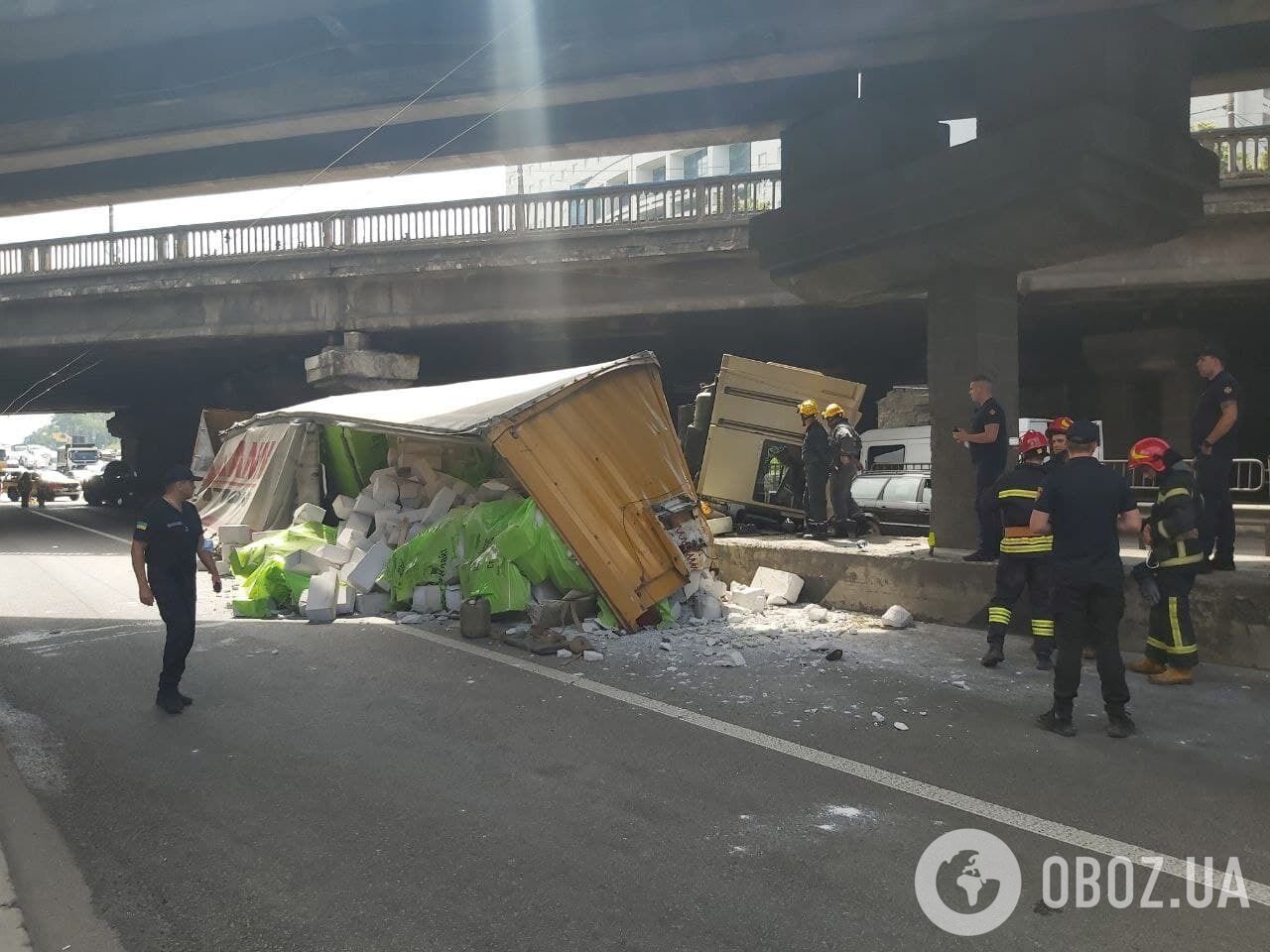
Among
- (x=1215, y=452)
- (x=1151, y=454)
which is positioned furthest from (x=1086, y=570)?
(x=1215, y=452)

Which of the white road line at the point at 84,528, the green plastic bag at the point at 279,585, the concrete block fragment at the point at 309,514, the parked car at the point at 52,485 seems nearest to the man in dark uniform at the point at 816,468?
the green plastic bag at the point at 279,585

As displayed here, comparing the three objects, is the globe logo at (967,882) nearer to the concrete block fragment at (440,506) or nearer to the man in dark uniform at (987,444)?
the man in dark uniform at (987,444)

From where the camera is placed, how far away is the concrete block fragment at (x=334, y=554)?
9828 millimetres

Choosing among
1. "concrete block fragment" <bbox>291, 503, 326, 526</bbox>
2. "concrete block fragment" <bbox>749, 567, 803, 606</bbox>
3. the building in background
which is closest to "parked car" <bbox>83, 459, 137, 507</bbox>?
"concrete block fragment" <bbox>291, 503, 326, 526</bbox>

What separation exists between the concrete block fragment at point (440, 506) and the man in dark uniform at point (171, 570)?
3.92 metres

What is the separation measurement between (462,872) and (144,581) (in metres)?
3.65

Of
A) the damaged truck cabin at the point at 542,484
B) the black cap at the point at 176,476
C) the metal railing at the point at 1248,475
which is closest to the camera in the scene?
the black cap at the point at 176,476

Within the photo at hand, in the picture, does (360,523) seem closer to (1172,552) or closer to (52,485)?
(1172,552)

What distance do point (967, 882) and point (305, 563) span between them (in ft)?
25.8

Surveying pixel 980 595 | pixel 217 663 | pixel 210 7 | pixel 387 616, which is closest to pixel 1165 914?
pixel 980 595

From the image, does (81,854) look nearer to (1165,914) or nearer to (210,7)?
(1165,914)

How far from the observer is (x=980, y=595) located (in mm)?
8102

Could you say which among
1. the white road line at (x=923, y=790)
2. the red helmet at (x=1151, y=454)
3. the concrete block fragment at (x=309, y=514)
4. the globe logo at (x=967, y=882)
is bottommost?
the white road line at (x=923, y=790)

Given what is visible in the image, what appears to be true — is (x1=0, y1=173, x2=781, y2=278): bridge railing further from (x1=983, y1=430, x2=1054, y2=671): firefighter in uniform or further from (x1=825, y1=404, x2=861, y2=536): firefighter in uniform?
(x1=983, y1=430, x2=1054, y2=671): firefighter in uniform
